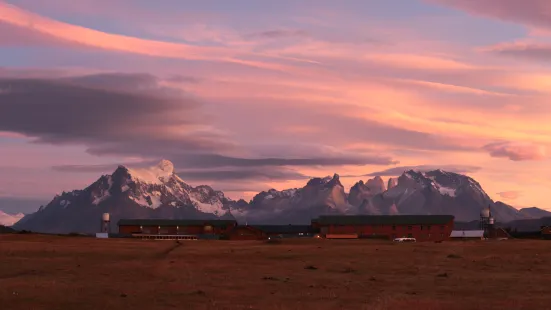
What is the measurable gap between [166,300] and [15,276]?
21.1 m

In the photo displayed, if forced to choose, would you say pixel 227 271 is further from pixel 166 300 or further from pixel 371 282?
pixel 166 300

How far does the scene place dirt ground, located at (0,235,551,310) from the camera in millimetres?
43219

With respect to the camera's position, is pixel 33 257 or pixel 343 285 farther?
pixel 33 257

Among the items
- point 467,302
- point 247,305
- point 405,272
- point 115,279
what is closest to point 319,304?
point 247,305

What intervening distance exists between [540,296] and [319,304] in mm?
14230

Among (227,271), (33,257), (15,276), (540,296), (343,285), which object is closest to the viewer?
(540,296)

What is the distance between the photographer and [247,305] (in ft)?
139

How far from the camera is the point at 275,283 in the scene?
55188 mm

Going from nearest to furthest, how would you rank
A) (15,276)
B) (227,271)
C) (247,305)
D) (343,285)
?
(247,305), (343,285), (15,276), (227,271)

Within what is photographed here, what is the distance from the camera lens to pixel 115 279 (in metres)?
57.4

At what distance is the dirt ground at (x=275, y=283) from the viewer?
43219mm

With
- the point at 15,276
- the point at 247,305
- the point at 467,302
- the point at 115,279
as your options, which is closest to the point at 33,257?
the point at 15,276

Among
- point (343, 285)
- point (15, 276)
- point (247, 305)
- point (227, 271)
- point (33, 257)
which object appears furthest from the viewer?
point (33, 257)

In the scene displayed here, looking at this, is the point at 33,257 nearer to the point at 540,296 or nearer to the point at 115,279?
the point at 115,279
